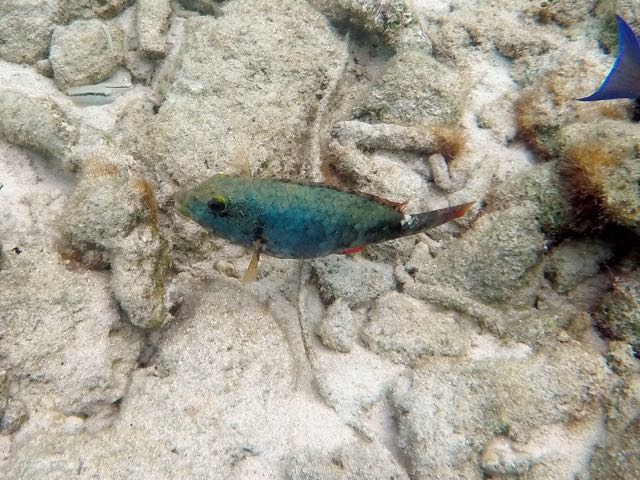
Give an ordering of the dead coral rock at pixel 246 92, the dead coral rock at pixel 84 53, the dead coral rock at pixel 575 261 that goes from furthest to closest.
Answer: the dead coral rock at pixel 84 53
the dead coral rock at pixel 246 92
the dead coral rock at pixel 575 261

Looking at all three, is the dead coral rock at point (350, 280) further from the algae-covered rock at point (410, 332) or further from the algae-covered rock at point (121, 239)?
the algae-covered rock at point (121, 239)

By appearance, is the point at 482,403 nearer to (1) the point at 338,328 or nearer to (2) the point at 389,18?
(1) the point at 338,328

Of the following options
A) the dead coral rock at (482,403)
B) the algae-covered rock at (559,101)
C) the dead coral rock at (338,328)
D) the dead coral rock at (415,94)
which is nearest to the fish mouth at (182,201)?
the dead coral rock at (338,328)

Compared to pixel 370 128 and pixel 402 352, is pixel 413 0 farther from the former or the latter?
pixel 402 352

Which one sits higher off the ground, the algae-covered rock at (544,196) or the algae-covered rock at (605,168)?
the algae-covered rock at (605,168)

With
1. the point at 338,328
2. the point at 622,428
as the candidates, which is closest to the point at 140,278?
the point at 338,328

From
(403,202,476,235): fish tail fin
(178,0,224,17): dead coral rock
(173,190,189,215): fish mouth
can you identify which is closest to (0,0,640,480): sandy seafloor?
(178,0,224,17): dead coral rock

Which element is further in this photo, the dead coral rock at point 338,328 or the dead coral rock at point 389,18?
the dead coral rock at point 389,18
